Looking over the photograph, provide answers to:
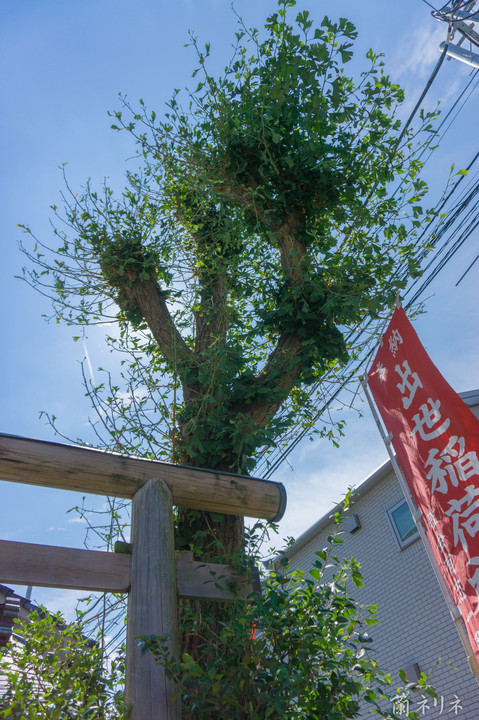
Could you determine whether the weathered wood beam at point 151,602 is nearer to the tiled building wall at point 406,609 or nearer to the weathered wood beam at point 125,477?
the weathered wood beam at point 125,477

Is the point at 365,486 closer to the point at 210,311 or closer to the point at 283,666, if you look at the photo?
the point at 210,311

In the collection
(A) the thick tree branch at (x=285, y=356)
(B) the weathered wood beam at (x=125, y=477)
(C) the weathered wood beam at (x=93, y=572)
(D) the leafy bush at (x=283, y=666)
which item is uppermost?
(A) the thick tree branch at (x=285, y=356)

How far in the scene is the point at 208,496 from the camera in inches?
125

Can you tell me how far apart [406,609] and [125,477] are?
6129 millimetres

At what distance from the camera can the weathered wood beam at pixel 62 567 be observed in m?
2.53

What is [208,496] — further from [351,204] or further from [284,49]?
[284,49]

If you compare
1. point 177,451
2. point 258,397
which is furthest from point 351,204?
point 177,451

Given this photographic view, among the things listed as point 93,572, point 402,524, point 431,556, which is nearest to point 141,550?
point 93,572

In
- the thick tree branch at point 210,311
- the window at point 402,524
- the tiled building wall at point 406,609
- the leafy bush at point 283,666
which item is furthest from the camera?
the window at point 402,524

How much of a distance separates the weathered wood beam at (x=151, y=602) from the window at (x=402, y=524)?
19.0 ft

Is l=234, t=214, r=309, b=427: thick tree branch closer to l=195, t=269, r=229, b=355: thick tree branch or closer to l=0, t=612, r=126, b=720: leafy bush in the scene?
l=195, t=269, r=229, b=355: thick tree branch

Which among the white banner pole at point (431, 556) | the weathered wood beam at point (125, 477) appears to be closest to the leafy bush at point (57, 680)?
the weathered wood beam at point (125, 477)

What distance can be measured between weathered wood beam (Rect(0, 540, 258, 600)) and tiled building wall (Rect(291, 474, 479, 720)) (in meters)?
3.63

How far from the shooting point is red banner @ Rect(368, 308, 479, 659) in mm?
2525
